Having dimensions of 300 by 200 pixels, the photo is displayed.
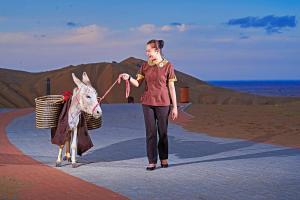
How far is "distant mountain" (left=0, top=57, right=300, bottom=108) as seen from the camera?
5597 centimetres

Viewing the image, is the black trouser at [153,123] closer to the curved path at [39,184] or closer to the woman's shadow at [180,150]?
the woman's shadow at [180,150]

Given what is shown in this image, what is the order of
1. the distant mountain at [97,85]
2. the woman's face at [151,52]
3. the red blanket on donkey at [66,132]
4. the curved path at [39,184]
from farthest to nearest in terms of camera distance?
the distant mountain at [97,85], the red blanket on donkey at [66,132], the woman's face at [151,52], the curved path at [39,184]

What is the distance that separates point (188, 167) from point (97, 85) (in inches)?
2081

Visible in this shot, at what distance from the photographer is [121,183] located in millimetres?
8445

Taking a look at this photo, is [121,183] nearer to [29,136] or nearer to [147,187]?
[147,187]

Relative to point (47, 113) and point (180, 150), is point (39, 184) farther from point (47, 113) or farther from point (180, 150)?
point (180, 150)

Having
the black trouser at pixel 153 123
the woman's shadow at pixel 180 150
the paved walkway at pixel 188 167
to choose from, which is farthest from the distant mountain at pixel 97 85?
the black trouser at pixel 153 123

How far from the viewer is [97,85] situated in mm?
62469

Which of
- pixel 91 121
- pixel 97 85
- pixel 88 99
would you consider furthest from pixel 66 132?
pixel 97 85

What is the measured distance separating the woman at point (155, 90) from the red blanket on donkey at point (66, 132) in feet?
3.96

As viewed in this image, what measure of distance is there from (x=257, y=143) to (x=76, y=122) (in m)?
5.71

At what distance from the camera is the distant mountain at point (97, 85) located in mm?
55969

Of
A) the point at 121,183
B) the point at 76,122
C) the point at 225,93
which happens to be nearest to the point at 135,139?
the point at 76,122

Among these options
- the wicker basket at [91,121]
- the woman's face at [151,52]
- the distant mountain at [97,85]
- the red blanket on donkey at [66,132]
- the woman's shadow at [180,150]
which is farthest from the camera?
the distant mountain at [97,85]
